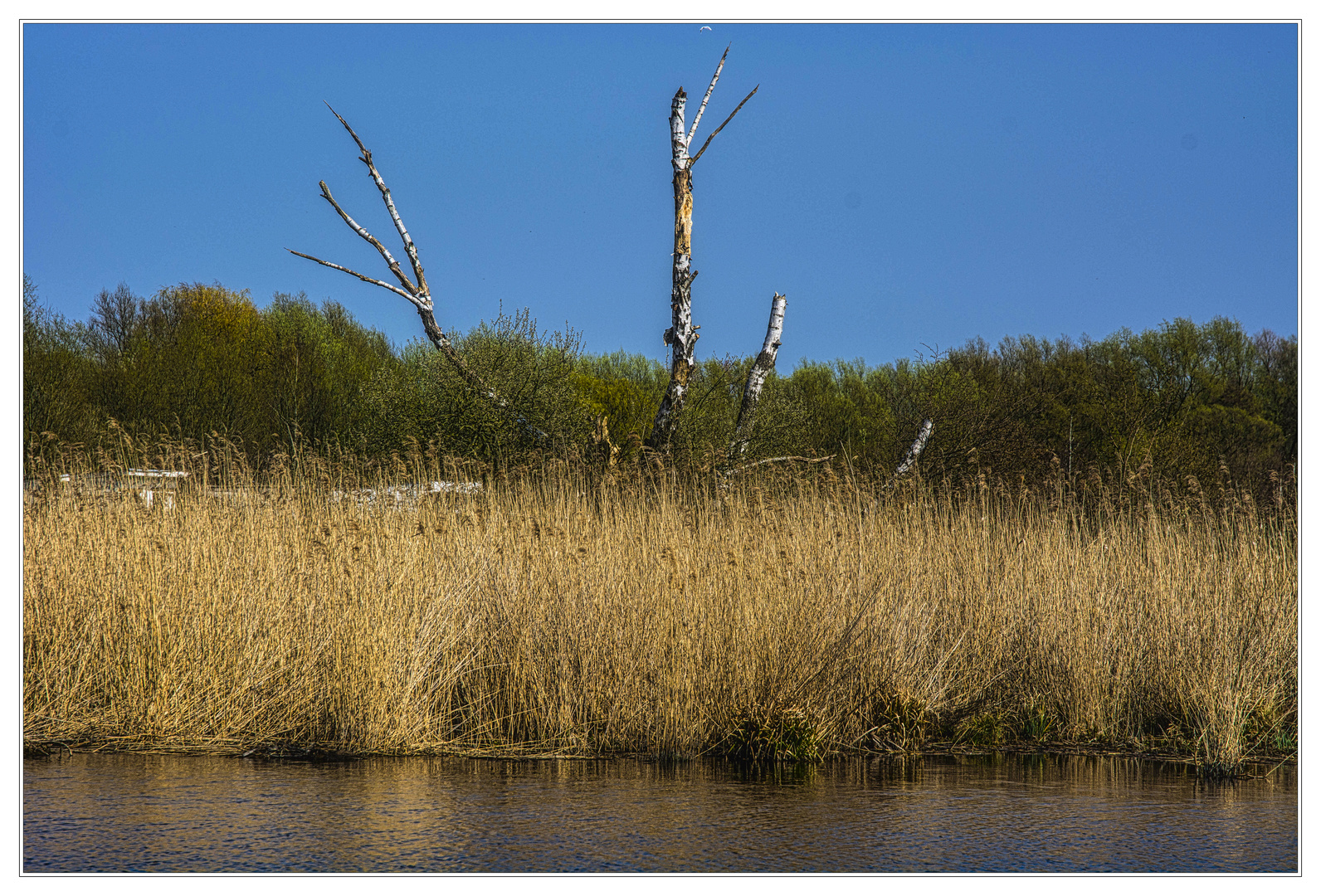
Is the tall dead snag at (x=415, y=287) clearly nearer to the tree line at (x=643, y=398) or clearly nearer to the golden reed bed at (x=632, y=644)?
the tree line at (x=643, y=398)

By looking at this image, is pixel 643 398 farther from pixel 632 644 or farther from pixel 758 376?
pixel 632 644

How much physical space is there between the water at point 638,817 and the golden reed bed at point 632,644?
0.38 metres

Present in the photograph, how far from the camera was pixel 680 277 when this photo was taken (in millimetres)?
15289

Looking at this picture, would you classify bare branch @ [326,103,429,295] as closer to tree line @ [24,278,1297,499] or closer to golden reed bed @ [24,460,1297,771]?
tree line @ [24,278,1297,499]

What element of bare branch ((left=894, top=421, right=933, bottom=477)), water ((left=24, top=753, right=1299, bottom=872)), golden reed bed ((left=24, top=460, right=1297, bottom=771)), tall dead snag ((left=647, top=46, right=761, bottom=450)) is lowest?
water ((left=24, top=753, right=1299, bottom=872))

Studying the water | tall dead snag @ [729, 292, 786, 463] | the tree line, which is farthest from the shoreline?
tall dead snag @ [729, 292, 786, 463]

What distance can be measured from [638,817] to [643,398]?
2234 cm

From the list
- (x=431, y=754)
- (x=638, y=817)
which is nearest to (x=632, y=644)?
(x=431, y=754)

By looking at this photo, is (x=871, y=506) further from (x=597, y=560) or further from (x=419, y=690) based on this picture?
(x=419, y=690)

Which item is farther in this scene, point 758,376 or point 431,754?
point 758,376

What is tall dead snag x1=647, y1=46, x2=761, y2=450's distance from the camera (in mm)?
15234

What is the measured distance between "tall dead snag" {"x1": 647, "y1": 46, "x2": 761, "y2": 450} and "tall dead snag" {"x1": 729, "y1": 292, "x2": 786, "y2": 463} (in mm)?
873

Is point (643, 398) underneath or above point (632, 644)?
above

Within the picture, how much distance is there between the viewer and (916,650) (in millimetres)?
7027
